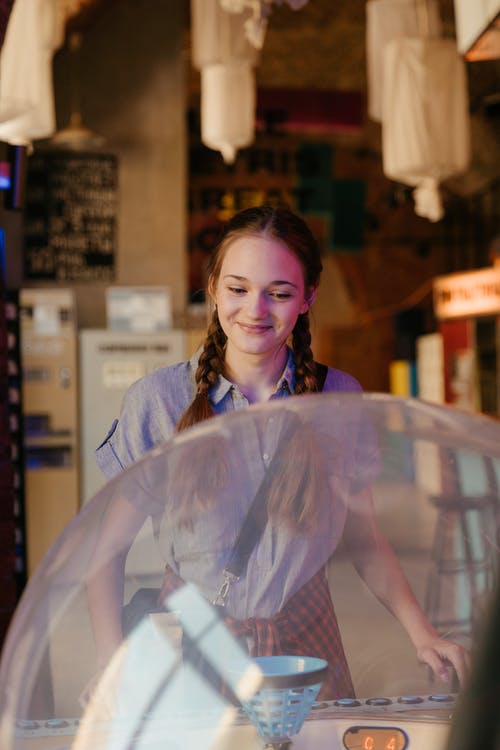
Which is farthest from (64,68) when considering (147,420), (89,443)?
(147,420)

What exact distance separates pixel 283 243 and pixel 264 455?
18.2 inches

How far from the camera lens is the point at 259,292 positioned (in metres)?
1.37

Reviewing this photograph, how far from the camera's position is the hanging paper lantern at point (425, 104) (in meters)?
5.64

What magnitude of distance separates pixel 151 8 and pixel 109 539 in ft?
23.4

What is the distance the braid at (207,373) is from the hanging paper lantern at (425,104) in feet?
14.4

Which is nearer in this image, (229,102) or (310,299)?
(310,299)

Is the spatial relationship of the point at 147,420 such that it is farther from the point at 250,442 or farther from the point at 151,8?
the point at 151,8

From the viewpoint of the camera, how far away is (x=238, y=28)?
19.6 feet

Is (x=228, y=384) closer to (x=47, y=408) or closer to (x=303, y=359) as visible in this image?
(x=303, y=359)

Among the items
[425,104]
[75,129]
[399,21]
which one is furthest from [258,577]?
[75,129]

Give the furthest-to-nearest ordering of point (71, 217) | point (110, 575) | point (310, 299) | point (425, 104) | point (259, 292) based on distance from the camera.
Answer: point (71, 217)
point (425, 104)
point (310, 299)
point (259, 292)
point (110, 575)

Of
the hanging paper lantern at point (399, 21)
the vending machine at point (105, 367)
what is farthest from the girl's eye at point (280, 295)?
the vending machine at point (105, 367)

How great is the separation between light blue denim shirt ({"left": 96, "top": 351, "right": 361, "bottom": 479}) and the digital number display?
48 centimetres

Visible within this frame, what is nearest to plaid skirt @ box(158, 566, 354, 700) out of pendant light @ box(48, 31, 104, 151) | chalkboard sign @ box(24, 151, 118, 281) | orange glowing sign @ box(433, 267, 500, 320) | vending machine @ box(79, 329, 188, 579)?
vending machine @ box(79, 329, 188, 579)
